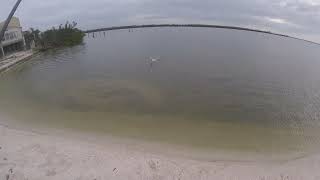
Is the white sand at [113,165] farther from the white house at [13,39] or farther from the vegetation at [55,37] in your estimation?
the vegetation at [55,37]

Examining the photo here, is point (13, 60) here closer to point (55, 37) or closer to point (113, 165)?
point (55, 37)

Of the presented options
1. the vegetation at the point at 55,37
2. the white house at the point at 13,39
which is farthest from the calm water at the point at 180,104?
the vegetation at the point at 55,37

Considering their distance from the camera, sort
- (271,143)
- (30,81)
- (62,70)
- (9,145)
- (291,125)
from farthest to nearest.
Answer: (62,70)
(30,81)
(291,125)
(271,143)
(9,145)

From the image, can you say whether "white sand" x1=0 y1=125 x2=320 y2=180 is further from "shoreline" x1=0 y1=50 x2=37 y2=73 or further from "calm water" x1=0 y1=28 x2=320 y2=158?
"shoreline" x1=0 y1=50 x2=37 y2=73

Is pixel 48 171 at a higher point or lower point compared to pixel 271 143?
higher

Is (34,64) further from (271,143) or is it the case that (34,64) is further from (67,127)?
(271,143)

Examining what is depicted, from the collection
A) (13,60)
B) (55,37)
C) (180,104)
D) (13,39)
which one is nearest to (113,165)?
(180,104)

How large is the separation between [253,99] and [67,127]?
18174 mm

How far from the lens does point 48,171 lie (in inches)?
549

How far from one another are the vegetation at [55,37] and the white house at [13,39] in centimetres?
619

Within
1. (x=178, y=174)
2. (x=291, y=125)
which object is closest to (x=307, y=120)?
(x=291, y=125)

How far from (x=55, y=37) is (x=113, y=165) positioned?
72499 mm

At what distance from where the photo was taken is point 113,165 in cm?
1491

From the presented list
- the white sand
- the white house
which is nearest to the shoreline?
the white house
